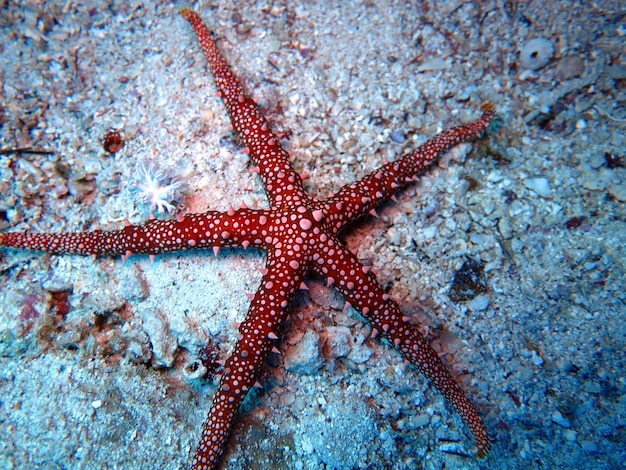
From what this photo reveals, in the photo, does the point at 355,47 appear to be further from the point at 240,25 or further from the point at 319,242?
the point at 319,242

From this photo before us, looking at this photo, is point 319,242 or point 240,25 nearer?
point 319,242

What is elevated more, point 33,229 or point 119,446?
point 33,229

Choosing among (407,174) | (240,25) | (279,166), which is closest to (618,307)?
(407,174)

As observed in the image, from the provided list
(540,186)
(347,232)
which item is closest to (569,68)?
(540,186)

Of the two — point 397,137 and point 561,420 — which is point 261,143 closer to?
point 397,137

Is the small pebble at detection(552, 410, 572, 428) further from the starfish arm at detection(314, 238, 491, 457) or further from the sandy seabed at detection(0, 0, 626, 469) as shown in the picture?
the starfish arm at detection(314, 238, 491, 457)

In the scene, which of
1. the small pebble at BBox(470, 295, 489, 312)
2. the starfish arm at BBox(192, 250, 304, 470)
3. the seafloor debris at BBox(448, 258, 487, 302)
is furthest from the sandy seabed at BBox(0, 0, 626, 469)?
the starfish arm at BBox(192, 250, 304, 470)
